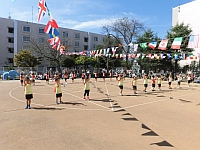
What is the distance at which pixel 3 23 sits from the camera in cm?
4256

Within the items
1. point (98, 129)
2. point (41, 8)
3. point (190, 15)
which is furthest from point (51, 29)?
point (190, 15)

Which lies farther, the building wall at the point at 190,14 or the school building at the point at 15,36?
the school building at the point at 15,36

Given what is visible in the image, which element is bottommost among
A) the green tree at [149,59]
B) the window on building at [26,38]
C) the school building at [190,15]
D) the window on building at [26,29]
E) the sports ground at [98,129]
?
the sports ground at [98,129]

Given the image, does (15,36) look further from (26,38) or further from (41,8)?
(41,8)

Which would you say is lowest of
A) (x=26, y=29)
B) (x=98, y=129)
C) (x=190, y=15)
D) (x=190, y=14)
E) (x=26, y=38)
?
(x=98, y=129)

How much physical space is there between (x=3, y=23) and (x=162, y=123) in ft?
145

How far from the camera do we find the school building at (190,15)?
39125 mm

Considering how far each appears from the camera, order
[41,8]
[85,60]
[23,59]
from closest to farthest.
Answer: [41,8]
[23,59]
[85,60]

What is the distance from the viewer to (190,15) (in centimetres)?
4097

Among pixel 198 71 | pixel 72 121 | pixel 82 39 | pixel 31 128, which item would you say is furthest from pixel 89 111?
pixel 82 39

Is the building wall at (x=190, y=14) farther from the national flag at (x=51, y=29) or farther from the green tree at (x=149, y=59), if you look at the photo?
the national flag at (x=51, y=29)

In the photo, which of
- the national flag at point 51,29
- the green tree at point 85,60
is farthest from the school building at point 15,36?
the national flag at point 51,29

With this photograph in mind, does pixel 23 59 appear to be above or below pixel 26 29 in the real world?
below

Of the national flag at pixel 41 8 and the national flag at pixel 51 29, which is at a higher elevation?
the national flag at pixel 41 8
